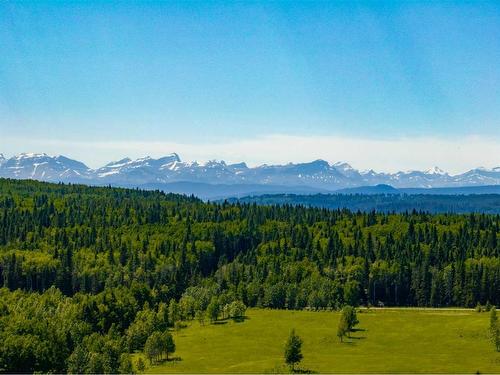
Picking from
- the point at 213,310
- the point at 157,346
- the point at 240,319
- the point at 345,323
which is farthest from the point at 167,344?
the point at 240,319

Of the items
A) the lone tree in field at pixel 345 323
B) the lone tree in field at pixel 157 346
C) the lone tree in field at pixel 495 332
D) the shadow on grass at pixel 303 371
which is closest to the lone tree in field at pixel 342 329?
the lone tree in field at pixel 345 323

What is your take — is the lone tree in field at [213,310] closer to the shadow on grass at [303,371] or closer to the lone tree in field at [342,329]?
the lone tree in field at [342,329]

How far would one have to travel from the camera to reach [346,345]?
511 ft

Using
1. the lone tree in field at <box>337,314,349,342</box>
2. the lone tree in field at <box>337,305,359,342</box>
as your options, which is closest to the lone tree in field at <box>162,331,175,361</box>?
the lone tree in field at <box>337,314,349,342</box>

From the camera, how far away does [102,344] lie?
404 ft

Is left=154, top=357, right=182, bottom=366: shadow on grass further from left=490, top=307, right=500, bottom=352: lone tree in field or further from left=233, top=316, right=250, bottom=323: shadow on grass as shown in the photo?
left=490, top=307, right=500, bottom=352: lone tree in field

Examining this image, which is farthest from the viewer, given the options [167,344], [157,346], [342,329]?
Result: [342,329]

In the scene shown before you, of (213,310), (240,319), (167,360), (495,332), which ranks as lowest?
(240,319)

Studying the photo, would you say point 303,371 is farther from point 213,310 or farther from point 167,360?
point 213,310

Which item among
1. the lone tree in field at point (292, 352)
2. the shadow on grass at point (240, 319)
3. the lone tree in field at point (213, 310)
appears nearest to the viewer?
the lone tree in field at point (292, 352)

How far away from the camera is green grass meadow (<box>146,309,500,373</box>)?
130 metres

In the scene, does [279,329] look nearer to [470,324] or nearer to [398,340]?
[398,340]

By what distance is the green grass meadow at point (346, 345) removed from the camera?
130125mm

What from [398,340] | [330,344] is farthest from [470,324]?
[330,344]
